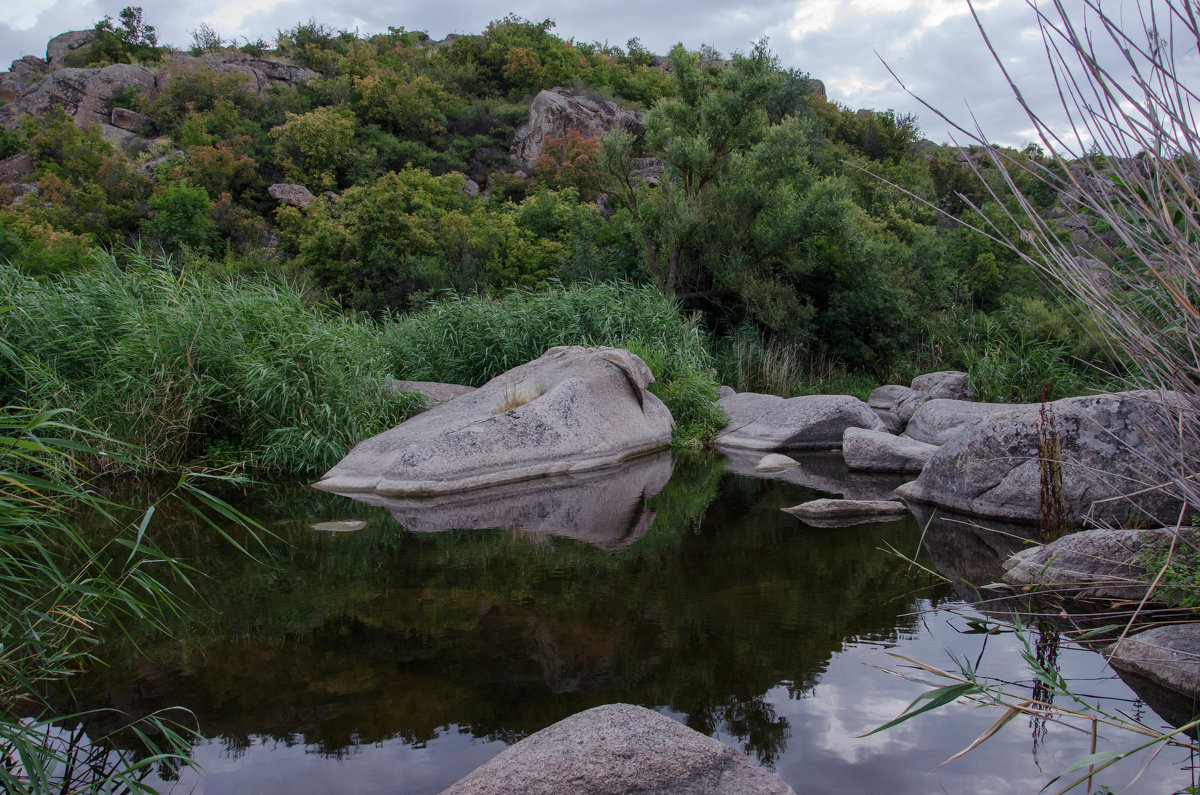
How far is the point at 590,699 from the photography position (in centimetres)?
345

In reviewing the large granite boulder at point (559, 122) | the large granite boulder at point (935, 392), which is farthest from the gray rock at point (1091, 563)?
the large granite boulder at point (559, 122)

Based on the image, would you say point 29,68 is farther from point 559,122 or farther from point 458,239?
point 458,239

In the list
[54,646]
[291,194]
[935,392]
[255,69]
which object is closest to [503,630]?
[54,646]

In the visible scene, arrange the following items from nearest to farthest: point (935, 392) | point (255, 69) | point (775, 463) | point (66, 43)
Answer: point (775, 463) → point (935, 392) → point (255, 69) → point (66, 43)

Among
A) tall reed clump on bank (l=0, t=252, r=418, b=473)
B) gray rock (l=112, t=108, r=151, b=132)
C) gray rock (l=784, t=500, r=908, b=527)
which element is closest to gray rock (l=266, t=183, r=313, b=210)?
gray rock (l=112, t=108, r=151, b=132)

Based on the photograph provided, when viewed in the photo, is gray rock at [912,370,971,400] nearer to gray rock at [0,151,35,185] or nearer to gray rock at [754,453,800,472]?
gray rock at [754,453,800,472]

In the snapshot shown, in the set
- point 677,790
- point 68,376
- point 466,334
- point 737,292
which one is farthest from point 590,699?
point 737,292

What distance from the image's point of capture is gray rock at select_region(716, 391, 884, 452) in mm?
10430

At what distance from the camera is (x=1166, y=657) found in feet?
11.2

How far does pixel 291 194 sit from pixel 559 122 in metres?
12.7

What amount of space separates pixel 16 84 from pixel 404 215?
33.9m

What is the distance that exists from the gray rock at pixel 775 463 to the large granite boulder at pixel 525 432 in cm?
159

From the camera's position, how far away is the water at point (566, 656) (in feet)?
9.89

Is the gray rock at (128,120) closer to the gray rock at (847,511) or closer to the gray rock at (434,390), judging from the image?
the gray rock at (434,390)
